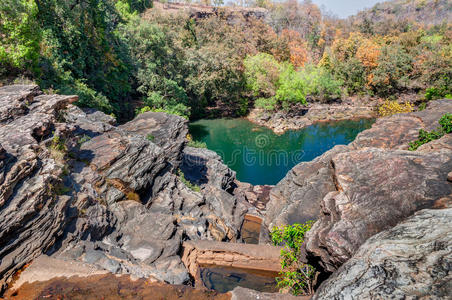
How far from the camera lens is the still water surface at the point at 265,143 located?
27609 mm

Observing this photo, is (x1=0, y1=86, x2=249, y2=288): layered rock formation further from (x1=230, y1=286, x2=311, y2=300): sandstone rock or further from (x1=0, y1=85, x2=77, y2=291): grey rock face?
(x1=230, y1=286, x2=311, y2=300): sandstone rock

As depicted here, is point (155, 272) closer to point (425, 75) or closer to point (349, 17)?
point (425, 75)

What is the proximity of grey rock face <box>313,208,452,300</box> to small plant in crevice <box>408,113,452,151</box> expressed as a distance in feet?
34.0

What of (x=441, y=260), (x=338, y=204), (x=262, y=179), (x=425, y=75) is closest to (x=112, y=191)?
(x=338, y=204)

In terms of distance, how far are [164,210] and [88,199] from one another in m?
4.30

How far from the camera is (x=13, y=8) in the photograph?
14.3 m

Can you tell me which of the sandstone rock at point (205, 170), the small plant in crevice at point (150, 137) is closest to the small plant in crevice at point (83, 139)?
the small plant in crevice at point (150, 137)

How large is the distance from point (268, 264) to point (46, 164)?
9536 millimetres

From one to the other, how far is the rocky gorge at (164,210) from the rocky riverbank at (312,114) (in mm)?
25249

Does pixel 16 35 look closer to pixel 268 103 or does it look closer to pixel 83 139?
pixel 83 139

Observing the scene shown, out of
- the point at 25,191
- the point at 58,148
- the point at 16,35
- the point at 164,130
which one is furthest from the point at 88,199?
the point at 16,35

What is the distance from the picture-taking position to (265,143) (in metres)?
34.1

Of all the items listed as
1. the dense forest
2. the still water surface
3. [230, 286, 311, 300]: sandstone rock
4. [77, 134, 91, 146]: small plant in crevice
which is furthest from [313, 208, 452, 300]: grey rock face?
the still water surface

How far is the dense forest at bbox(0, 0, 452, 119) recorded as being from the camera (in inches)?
728
